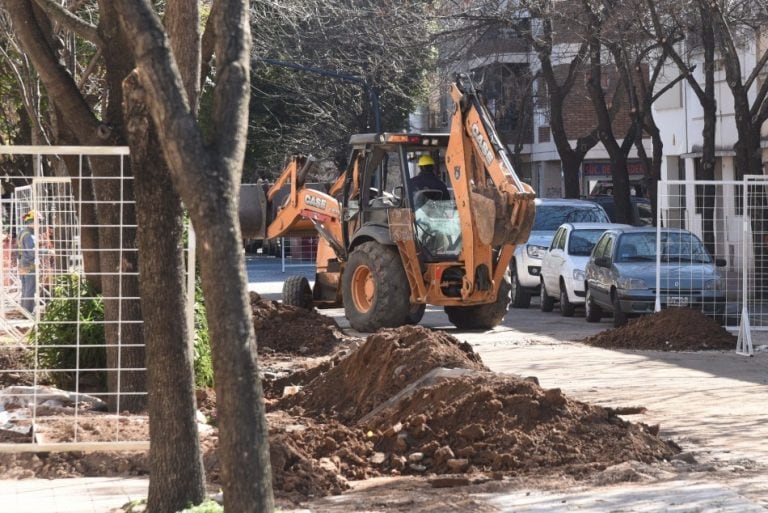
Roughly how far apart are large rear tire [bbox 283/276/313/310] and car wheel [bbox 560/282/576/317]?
4.79m

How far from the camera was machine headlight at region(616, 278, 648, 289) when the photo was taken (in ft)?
69.7

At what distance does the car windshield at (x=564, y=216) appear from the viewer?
1116 inches

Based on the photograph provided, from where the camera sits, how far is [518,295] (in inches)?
1092

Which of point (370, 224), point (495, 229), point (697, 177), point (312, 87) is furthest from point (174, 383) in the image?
point (312, 87)

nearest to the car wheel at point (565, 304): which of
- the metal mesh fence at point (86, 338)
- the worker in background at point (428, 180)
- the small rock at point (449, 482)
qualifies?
the worker in background at point (428, 180)

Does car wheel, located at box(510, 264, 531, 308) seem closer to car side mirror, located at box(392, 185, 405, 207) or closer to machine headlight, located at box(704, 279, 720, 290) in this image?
car side mirror, located at box(392, 185, 405, 207)

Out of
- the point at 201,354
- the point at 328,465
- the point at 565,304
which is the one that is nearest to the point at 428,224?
the point at 565,304

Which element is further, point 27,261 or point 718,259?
point 718,259

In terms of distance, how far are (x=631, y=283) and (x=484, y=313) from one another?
2288 millimetres

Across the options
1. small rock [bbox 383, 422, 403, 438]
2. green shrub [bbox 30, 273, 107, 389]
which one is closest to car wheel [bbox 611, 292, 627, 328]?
green shrub [bbox 30, 273, 107, 389]

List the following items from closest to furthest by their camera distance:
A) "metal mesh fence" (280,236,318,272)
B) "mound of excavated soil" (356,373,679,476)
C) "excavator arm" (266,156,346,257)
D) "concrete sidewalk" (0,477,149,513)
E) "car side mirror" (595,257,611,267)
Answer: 1. "concrete sidewalk" (0,477,149,513)
2. "mound of excavated soil" (356,373,679,476)
3. "car side mirror" (595,257,611,267)
4. "excavator arm" (266,156,346,257)
5. "metal mesh fence" (280,236,318,272)

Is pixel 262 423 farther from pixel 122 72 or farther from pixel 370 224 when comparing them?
pixel 370 224

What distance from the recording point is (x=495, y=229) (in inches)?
735

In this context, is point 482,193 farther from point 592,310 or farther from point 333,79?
point 333,79
